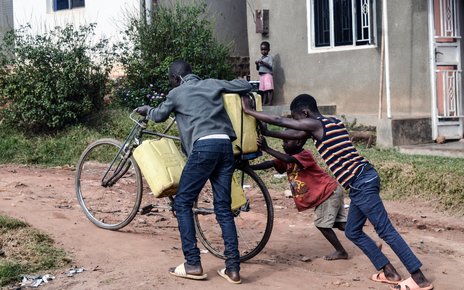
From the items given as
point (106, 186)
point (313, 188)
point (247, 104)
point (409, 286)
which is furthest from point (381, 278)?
point (106, 186)

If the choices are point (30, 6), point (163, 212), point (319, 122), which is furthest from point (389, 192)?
point (30, 6)

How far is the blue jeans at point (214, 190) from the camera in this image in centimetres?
561

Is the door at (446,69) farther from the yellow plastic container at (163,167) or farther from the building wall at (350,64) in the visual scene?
the yellow plastic container at (163,167)

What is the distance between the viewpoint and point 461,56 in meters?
11.7

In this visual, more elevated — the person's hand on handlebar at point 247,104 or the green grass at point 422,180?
the person's hand on handlebar at point 247,104

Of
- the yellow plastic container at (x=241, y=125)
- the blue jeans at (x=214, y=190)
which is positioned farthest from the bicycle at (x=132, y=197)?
the blue jeans at (x=214, y=190)

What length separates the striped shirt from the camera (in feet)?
18.7

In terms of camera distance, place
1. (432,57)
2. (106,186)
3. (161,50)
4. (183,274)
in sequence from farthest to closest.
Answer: (161,50) → (432,57) → (106,186) → (183,274)

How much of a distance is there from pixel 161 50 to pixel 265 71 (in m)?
2.01

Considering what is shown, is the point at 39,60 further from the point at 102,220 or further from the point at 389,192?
the point at 389,192

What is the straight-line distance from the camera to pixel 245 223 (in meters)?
7.13

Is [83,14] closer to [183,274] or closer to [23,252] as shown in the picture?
[23,252]

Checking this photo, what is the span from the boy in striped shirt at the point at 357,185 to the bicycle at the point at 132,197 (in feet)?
2.21

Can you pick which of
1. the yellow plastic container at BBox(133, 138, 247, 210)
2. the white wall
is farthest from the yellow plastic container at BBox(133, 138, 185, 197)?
the white wall
